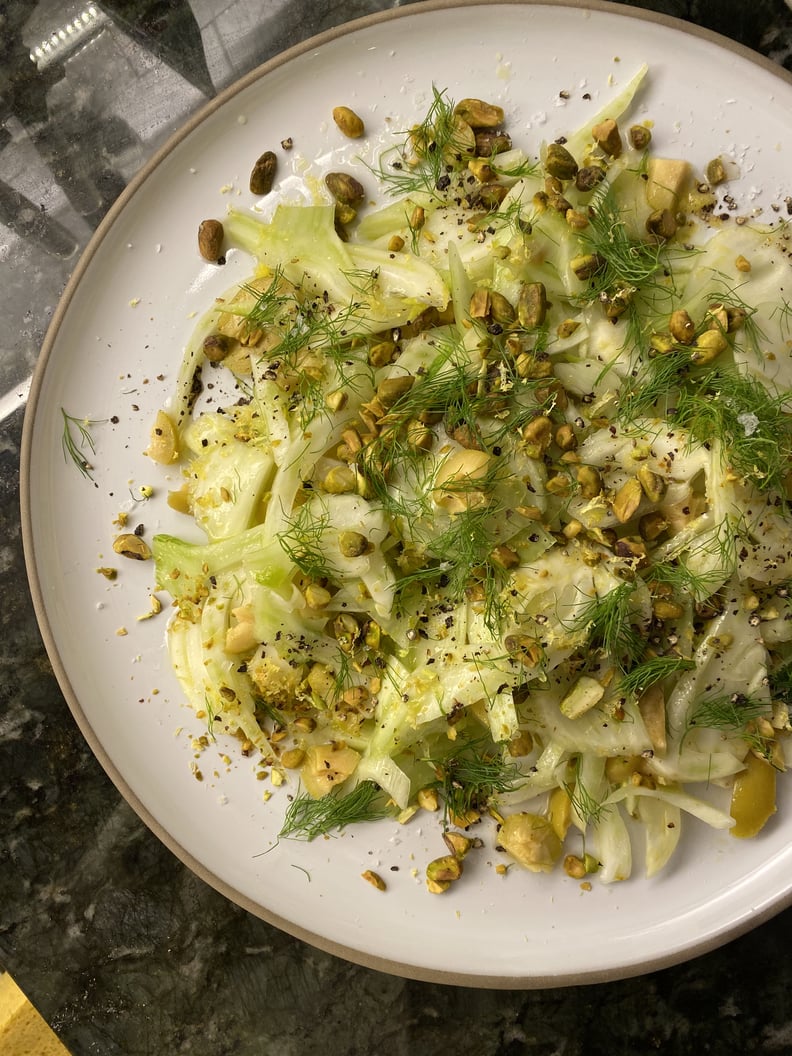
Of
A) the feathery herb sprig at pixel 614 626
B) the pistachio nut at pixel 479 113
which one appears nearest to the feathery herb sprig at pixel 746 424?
the feathery herb sprig at pixel 614 626

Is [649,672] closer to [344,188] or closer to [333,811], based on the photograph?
[333,811]

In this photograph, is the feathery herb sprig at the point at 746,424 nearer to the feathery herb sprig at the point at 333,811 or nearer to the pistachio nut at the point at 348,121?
the pistachio nut at the point at 348,121

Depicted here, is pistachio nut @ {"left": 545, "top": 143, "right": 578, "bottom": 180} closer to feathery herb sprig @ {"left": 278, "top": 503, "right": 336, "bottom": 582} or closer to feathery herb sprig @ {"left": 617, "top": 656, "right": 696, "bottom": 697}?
feathery herb sprig @ {"left": 278, "top": 503, "right": 336, "bottom": 582}

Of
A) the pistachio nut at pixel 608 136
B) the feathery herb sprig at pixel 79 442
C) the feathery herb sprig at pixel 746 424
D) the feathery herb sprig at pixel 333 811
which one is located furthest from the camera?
the feathery herb sprig at pixel 79 442

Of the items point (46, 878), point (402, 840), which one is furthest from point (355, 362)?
point (46, 878)

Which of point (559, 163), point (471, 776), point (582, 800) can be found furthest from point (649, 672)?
point (559, 163)

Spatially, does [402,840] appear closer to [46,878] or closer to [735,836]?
[735,836]
